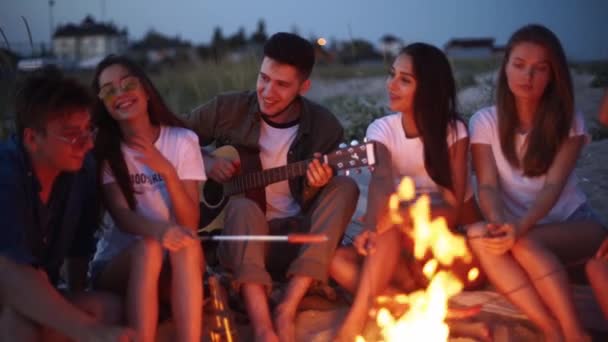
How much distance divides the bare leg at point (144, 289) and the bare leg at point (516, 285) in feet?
4.93

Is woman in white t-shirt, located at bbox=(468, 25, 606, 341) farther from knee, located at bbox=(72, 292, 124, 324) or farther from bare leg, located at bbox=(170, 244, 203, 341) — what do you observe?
knee, located at bbox=(72, 292, 124, 324)

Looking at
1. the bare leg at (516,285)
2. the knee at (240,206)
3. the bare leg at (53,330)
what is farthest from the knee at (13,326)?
the bare leg at (516,285)

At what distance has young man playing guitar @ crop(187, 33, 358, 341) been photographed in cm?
379

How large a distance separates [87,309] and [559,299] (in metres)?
2.16

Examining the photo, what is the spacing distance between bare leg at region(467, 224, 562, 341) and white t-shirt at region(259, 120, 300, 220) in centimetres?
119

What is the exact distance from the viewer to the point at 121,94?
386 cm

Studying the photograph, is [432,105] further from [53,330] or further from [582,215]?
[53,330]

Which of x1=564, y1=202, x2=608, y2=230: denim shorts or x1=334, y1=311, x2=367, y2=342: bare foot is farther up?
x1=564, y1=202, x2=608, y2=230: denim shorts

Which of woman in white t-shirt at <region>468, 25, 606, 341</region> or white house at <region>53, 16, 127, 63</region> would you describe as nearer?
woman in white t-shirt at <region>468, 25, 606, 341</region>

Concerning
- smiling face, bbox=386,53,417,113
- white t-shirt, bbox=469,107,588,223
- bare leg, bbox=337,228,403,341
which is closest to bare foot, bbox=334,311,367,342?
bare leg, bbox=337,228,403,341

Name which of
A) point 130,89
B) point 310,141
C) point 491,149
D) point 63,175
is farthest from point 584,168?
point 63,175

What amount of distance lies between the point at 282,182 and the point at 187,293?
3.87ft

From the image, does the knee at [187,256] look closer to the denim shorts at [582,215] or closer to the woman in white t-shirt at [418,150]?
the woman in white t-shirt at [418,150]

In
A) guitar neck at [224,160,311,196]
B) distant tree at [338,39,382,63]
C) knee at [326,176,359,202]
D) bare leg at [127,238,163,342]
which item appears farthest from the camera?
distant tree at [338,39,382,63]
